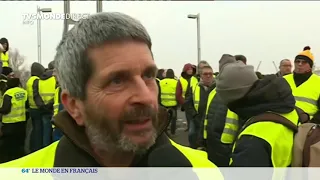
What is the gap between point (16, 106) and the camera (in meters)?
4.46

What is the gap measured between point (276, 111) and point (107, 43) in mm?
940

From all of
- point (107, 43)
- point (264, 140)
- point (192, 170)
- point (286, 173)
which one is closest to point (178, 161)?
point (192, 170)

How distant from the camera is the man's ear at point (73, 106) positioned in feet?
2.88

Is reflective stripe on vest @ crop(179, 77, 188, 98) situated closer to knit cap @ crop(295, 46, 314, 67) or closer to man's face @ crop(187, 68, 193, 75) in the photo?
man's face @ crop(187, 68, 193, 75)

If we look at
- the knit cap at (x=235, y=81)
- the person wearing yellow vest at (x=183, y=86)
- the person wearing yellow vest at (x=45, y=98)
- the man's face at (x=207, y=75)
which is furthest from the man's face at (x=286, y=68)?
the knit cap at (x=235, y=81)

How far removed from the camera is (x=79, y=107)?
879mm

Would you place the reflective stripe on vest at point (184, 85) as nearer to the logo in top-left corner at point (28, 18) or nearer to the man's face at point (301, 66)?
the man's face at point (301, 66)

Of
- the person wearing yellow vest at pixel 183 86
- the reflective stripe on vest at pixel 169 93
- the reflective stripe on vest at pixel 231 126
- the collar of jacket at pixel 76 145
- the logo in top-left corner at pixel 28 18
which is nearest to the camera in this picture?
the collar of jacket at pixel 76 145

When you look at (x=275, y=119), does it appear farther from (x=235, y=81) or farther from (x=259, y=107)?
(x=235, y=81)

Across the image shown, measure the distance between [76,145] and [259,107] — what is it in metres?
0.88

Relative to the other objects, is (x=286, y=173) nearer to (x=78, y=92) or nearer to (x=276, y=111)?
(x=276, y=111)

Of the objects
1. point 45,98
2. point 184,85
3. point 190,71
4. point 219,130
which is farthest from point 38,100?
point 219,130

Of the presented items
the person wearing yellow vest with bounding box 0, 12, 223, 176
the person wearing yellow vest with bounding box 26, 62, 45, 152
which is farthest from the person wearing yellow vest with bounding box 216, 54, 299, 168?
the person wearing yellow vest with bounding box 26, 62, 45, 152

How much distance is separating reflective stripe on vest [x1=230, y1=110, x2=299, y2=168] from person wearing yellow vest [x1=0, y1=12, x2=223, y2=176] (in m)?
0.68
